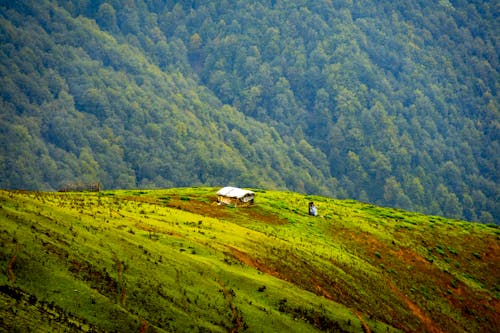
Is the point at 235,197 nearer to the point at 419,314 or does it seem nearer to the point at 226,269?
the point at 419,314

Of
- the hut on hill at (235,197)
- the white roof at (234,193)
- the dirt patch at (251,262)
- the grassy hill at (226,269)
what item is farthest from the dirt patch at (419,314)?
the white roof at (234,193)

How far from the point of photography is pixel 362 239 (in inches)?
2830

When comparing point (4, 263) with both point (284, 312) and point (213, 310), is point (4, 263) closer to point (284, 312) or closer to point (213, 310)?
point (213, 310)

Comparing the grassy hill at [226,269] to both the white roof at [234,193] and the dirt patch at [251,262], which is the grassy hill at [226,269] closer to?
the dirt patch at [251,262]

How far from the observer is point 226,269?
144 ft

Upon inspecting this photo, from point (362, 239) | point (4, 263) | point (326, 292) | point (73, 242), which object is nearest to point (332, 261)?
point (326, 292)

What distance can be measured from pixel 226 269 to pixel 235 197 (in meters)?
29.2

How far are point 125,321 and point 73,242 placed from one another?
26.6ft

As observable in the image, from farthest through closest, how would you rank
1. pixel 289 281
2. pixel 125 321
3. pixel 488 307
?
pixel 488 307 → pixel 289 281 → pixel 125 321

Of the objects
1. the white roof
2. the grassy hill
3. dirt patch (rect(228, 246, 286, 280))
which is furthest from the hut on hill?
dirt patch (rect(228, 246, 286, 280))

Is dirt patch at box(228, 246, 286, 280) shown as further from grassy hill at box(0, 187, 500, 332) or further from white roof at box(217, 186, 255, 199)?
white roof at box(217, 186, 255, 199)

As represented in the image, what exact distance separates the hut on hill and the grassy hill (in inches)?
50.8

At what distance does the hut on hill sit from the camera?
72.9m

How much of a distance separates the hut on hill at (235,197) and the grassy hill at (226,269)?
1289 millimetres
